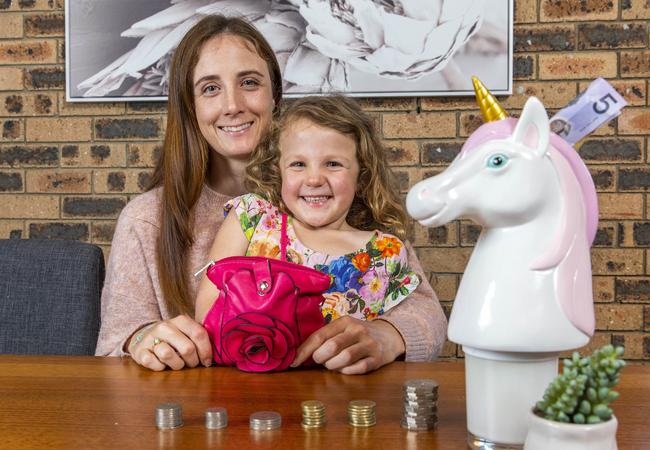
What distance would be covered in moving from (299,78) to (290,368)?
1520 millimetres

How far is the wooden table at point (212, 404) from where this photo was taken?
0.72 m

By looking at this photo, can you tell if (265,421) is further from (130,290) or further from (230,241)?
(130,290)

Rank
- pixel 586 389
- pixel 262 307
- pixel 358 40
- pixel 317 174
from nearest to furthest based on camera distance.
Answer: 1. pixel 586 389
2. pixel 262 307
3. pixel 317 174
4. pixel 358 40

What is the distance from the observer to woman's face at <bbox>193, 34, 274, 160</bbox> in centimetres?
162

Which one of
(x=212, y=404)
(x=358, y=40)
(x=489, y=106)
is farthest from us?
(x=358, y=40)

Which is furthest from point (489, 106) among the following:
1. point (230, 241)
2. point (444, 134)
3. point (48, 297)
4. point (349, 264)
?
point (444, 134)

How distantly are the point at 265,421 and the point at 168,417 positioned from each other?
0.34 feet

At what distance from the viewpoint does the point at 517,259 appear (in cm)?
63

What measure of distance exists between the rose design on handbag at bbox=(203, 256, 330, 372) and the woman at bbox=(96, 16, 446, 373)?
380 millimetres

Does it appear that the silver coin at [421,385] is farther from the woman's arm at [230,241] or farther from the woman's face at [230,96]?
the woman's face at [230,96]

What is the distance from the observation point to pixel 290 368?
1.03 metres

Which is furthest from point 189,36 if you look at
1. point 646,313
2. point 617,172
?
point 646,313

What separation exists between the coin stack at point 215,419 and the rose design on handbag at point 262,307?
8.9 inches

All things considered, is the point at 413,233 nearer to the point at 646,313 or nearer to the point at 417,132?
the point at 417,132
